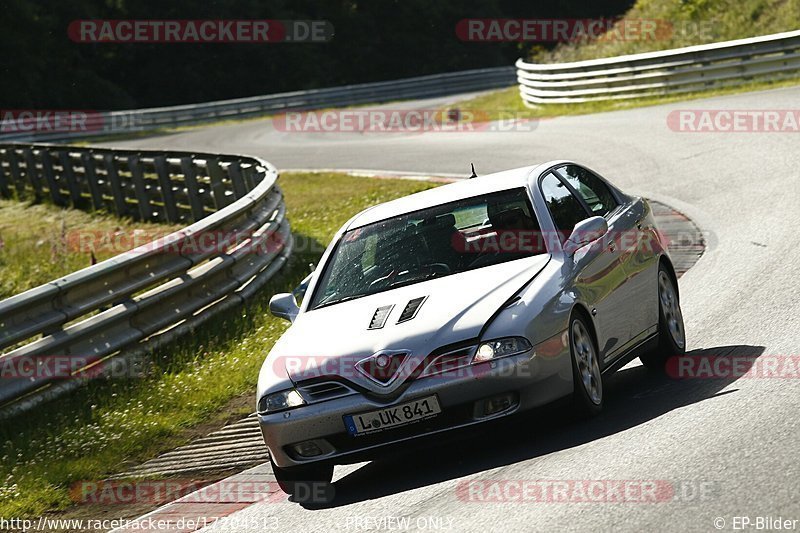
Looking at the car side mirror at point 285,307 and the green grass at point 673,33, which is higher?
the car side mirror at point 285,307

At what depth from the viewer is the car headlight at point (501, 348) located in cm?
693

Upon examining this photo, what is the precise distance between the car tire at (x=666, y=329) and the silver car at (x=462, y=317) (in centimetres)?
1

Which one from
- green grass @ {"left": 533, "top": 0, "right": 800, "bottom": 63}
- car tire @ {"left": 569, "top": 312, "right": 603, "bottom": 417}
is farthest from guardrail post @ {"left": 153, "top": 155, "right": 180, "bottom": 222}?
green grass @ {"left": 533, "top": 0, "right": 800, "bottom": 63}

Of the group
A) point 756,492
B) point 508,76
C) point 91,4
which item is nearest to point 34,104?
point 91,4

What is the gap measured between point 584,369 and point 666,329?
1.58 meters

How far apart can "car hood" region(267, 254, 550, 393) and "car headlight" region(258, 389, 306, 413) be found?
0.28 ft

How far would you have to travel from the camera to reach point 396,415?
6879 mm

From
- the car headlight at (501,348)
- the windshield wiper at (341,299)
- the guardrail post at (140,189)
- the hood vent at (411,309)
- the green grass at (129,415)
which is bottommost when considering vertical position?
the guardrail post at (140,189)

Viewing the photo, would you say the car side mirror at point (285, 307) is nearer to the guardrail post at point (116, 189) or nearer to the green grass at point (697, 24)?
the guardrail post at point (116, 189)

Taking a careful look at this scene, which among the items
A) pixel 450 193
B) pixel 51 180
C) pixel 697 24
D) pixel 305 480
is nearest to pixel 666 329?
pixel 450 193

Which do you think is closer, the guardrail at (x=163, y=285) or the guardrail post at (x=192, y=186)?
the guardrail at (x=163, y=285)

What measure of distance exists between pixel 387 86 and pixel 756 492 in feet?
141

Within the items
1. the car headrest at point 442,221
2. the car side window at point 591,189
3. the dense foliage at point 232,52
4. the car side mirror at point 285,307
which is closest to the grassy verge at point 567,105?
the car side window at point 591,189

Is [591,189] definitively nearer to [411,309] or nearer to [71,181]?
[411,309]
